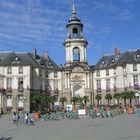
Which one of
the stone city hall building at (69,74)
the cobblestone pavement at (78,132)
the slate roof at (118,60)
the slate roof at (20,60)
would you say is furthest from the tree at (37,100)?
the cobblestone pavement at (78,132)

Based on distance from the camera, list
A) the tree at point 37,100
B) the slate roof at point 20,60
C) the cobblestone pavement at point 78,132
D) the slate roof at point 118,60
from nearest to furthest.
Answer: the cobblestone pavement at point 78,132, the tree at point 37,100, the slate roof at point 20,60, the slate roof at point 118,60

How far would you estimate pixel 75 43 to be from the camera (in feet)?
236

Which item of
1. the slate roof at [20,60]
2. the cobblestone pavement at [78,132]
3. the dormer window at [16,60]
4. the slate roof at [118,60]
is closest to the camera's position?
the cobblestone pavement at [78,132]

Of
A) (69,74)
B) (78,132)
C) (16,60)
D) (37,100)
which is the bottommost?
(78,132)

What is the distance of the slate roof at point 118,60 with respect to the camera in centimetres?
6604

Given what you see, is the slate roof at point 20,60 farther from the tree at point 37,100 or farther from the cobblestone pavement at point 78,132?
the cobblestone pavement at point 78,132

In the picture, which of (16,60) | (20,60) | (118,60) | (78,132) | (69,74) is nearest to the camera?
(78,132)

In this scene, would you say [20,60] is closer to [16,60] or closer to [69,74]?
[16,60]

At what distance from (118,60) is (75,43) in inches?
417

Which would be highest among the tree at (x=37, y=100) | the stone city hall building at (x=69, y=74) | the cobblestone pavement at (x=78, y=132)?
the stone city hall building at (x=69, y=74)

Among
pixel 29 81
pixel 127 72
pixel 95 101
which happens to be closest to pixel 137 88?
pixel 127 72

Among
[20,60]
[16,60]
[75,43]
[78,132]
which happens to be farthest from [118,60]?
[78,132]

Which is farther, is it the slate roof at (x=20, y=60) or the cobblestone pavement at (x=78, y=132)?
the slate roof at (x=20, y=60)

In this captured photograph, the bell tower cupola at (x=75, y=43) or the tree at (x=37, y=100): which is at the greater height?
the bell tower cupola at (x=75, y=43)
